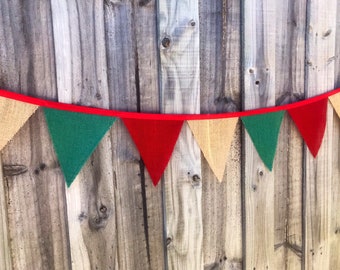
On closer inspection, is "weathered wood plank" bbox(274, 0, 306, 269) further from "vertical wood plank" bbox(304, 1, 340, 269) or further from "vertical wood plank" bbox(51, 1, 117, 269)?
"vertical wood plank" bbox(51, 1, 117, 269)

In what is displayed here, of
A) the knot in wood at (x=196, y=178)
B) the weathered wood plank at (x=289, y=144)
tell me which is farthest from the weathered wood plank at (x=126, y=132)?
the weathered wood plank at (x=289, y=144)

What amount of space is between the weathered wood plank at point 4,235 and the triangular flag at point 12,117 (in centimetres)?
11

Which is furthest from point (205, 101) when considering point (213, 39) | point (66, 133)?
point (66, 133)

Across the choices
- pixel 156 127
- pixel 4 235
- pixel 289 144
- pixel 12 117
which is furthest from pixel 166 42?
pixel 4 235

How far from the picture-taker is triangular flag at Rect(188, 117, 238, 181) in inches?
54.5

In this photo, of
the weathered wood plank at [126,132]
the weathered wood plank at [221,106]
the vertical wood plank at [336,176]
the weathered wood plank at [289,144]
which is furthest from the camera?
the vertical wood plank at [336,176]

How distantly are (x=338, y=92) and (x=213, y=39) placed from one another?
581 mm

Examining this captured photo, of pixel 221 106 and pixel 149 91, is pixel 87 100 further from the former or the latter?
pixel 221 106

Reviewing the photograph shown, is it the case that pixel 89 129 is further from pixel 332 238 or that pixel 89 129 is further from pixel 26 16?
pixel 332 238

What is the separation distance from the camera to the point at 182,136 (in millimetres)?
1384

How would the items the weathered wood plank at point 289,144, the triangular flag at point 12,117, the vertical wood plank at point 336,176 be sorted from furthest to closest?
the vertical wood plank at point 336,176, the weathered wood plank at point 289,144, the triangular flag at point 12,117

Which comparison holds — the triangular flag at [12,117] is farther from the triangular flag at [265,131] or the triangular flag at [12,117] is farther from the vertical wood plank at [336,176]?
the vertical wood plank at [336,176]

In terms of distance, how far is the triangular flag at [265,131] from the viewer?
1457 mm

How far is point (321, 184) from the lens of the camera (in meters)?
1.70
